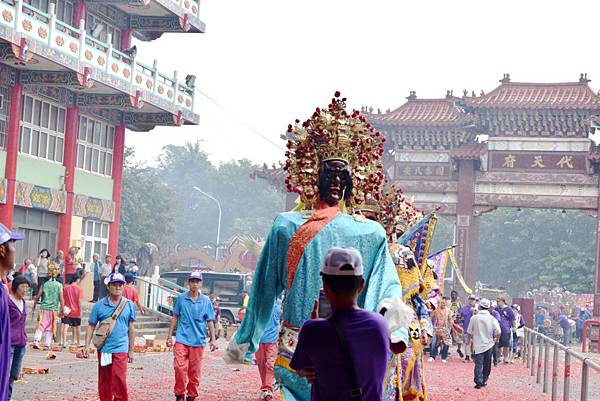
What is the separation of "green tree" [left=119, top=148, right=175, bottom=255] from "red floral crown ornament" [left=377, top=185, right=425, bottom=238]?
5066 centimetres

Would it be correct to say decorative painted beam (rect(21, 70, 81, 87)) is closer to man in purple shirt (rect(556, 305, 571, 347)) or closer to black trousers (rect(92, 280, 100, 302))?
black trousers (rect(92, 280, 100, 302))

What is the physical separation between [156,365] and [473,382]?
5.87 m

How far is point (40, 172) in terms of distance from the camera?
31.4 meters

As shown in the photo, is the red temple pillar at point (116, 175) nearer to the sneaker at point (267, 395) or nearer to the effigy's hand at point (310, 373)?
the sneaker at point (267, 395)

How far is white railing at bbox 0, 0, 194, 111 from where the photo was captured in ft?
87.1

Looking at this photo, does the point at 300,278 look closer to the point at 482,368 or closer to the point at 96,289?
the point at 482,368

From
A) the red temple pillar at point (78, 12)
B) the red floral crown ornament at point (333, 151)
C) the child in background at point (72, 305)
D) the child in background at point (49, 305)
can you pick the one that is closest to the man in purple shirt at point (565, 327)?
the red temple pillar at point (78, 12)

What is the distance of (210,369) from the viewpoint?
21844 millimetres

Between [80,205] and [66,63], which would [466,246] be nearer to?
[80,205]

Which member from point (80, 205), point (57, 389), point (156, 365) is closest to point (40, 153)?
point (80, 205)

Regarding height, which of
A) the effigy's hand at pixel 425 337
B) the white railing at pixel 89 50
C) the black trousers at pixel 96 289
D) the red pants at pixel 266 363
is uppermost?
the white railing at pixel 89 50

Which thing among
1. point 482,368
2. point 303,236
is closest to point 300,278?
point 303,236

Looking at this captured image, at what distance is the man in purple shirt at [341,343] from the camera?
4.80 meters

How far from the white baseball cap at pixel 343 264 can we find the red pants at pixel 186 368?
8.87 metres
